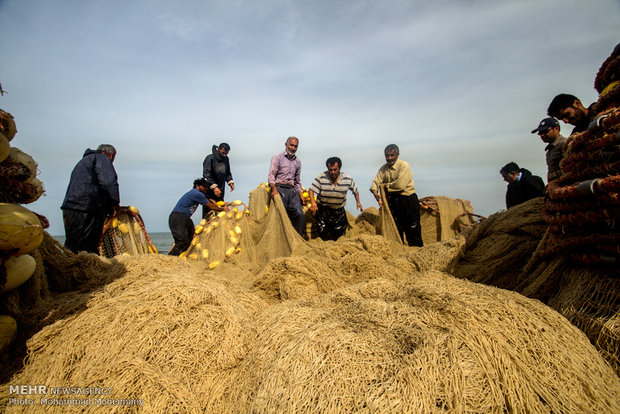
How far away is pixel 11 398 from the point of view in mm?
1579

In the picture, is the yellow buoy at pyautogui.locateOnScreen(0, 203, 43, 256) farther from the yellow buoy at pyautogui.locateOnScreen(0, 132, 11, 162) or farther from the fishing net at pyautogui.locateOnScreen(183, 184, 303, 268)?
the fishing net at pyautogui.locateOnScreen(183, 184, 303, 268)

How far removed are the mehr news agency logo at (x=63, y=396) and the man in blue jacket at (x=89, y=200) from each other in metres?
3.58

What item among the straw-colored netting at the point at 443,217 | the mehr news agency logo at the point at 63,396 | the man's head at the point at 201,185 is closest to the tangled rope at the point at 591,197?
the mehr news agency logo at the point at 63,396

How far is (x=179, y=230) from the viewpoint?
21.3 ft

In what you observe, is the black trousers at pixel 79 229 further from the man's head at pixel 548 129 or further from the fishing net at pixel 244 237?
the man's head at pixel 548 129

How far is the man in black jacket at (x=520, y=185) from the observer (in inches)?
228

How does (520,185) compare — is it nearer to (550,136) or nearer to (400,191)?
(400,191)

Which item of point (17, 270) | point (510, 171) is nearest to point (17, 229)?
point (17, 270)

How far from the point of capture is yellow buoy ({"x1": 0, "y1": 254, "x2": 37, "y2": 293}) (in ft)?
5.93

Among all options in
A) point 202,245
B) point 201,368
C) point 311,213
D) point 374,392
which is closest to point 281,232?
point 202,245

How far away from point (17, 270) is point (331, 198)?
5.35m

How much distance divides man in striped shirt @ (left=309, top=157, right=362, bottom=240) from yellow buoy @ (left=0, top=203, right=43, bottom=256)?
5251 millimetres

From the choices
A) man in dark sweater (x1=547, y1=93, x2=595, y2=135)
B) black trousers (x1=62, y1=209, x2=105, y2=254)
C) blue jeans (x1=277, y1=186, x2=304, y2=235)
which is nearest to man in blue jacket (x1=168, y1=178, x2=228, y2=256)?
blue jeans (x1=277, y1=186, x2=304, y2=235)

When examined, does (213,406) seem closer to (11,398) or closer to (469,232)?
(11,398)
